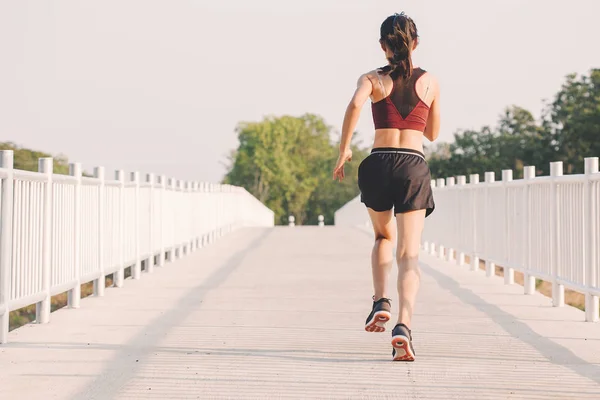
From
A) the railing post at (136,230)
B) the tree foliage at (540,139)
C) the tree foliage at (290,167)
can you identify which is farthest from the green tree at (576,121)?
the railing post at (136,230)

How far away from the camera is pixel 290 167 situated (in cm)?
13050

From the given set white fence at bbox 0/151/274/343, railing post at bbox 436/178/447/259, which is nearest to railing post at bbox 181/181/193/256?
white fence at bbox 0/151/274/343

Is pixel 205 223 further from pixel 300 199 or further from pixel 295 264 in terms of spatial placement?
pixel 300 199

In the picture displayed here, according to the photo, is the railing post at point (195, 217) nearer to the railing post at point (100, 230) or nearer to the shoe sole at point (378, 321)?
the railing post at point (100, 230)

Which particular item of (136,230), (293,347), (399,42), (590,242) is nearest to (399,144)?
(399,42)

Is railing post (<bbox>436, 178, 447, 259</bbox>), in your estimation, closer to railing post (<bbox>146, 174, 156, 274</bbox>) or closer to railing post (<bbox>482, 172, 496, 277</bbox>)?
railing post (<bbox>482, 172, 496, 277</bbox>)

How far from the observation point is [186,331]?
877 cm

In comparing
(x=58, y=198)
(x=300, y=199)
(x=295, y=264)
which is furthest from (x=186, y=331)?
(x=300, y=199)

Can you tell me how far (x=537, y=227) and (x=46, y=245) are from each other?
204 inches

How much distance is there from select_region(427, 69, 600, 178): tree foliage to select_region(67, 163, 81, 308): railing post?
207ft

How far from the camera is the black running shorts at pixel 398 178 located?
279 inches

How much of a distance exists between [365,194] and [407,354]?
3.46 ft

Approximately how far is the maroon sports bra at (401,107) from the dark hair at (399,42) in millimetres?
63

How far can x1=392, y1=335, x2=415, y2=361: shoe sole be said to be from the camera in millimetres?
6855
